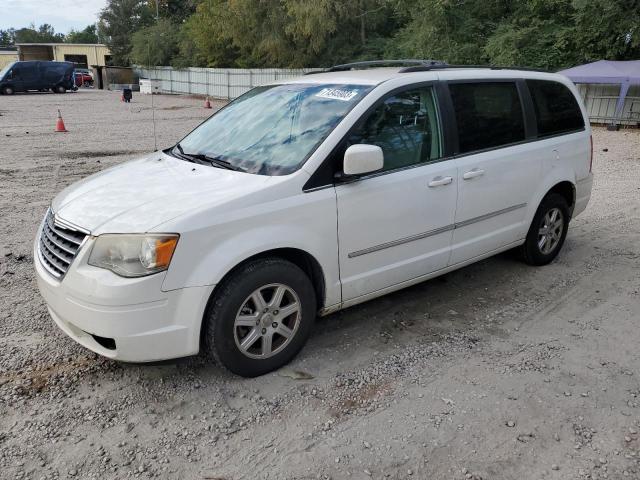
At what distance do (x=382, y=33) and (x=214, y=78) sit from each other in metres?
12.6

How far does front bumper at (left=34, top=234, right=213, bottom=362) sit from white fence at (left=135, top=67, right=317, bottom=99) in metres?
29.2

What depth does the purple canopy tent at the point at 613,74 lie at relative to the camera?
1812 cm

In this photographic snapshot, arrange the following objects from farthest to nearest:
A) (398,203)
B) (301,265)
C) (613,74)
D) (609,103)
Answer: (609,103), (613,74), (398,203), (301,265)

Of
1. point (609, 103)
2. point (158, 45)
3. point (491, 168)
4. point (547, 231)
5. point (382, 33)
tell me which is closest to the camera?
point (491, 168)

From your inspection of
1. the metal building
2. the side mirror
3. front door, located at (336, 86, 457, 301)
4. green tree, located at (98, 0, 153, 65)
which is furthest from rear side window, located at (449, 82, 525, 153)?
the metal building

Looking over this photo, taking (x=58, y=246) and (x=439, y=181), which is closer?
(x=58, y=246)

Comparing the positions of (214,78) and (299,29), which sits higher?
(299,29)

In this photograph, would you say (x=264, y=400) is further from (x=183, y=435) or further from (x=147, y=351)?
(x=147, y=351)

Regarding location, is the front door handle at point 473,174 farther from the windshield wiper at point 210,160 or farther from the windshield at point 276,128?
the windshield wiper at point 210,160

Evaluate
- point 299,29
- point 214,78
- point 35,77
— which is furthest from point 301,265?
point 35,77

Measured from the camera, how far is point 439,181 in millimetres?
3928

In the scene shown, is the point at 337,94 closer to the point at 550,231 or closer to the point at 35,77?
the point at 550,231

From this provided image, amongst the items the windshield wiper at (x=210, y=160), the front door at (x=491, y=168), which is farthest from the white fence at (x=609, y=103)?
the windshield wiper at (x=210, y=160)

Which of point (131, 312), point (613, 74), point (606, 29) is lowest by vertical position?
point (131, 312)
